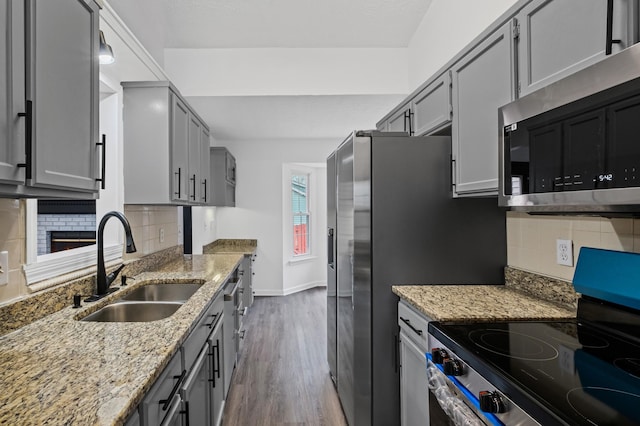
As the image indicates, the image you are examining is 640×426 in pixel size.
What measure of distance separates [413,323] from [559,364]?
0.74 metres

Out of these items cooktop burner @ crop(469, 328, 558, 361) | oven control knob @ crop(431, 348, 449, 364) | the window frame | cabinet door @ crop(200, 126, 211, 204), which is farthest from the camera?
the window frame

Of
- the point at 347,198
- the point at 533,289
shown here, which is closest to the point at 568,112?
the point at 533,289

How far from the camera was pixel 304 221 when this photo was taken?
21.0ft

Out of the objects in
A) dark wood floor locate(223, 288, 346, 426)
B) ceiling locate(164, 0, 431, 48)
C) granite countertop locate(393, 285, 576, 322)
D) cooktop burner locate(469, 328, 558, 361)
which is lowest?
dark wood floor locate(223, 288, 346, 426)

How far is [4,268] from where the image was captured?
Answer: 1.32 m

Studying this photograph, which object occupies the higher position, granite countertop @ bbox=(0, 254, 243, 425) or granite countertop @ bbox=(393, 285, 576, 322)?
granite countertop @ bbox=(393, 285, 576, 322)

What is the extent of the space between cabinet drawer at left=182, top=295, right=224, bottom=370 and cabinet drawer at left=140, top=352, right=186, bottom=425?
0.31 ft

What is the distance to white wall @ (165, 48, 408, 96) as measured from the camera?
346 cm

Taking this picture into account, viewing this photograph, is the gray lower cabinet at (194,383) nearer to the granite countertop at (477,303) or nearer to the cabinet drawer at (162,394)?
the cabinet drawer at (162,394)

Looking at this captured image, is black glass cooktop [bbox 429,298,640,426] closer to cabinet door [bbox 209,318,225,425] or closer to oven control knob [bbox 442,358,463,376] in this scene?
oven control knob [bbox 442,358,463,376]

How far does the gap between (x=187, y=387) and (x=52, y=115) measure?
3.42ft

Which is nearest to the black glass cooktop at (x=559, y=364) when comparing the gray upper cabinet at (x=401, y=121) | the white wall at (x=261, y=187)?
the gray upper cabinet at (x=401, y=121)

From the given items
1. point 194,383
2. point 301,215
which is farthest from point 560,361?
point 301,215

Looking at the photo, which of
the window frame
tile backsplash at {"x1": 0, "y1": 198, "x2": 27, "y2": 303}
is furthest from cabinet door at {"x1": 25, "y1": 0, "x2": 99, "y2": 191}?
the window frame
